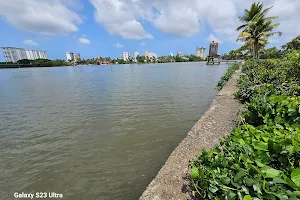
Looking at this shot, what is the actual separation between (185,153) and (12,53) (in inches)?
8221

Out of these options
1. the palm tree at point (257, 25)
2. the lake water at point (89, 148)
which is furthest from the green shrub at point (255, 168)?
the palm tree at point (257, 25)

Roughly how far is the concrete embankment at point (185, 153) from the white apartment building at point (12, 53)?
201 m

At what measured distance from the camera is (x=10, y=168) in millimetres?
4898

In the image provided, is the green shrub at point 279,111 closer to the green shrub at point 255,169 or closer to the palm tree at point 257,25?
the green shrub at point 255,169

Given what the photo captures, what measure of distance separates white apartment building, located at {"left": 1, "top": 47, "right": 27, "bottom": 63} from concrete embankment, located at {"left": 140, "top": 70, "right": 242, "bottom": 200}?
7908 inches

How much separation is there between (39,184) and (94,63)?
601ft

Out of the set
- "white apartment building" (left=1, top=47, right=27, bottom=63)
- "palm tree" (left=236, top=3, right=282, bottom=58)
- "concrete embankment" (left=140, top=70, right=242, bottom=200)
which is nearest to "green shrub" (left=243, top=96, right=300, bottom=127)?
"concrete embankment" (left=140, top=70, right=242, bottom=200)

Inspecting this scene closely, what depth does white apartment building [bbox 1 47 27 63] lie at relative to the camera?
494ft

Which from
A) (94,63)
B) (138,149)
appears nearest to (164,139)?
(138,149)

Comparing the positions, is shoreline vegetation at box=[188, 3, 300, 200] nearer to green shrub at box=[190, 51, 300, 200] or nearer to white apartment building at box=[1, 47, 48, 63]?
green shrub at box=[190, 51, 300, 200]

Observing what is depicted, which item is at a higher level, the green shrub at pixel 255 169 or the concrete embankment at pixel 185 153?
the green shrub at pixel 255 169

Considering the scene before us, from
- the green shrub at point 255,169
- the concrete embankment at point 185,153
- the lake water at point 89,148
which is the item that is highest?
the green shrub at point 255,169

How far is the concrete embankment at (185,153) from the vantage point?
2.79 meters

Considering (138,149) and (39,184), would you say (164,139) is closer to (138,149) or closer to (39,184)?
(138,149)
